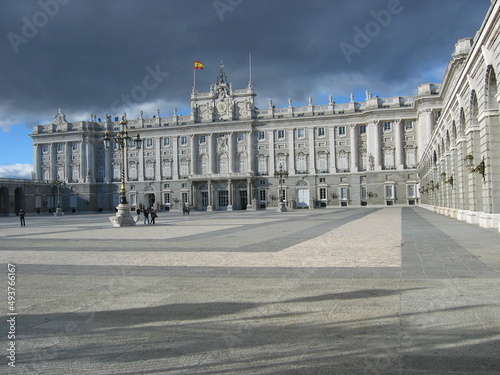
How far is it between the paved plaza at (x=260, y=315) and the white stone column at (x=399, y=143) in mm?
64381

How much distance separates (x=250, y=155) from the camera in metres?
80.8

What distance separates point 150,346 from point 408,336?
3035 millimetres

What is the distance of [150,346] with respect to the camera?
5.19 meters

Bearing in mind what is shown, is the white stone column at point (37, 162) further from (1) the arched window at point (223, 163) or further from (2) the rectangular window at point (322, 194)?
(2) the rectangular window at point (322, 194)

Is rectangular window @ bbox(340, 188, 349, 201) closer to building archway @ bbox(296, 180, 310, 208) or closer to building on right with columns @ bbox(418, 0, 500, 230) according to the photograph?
building archway @ bbox(296, 180, 310, 208)

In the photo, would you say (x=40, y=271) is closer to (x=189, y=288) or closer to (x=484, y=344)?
(x=189, y=288)

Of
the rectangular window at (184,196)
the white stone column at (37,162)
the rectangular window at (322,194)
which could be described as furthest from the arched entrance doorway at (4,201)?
the rectangular window at (322,194)

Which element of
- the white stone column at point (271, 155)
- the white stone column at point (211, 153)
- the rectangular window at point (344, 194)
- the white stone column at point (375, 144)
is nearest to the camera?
the white stone column at point (375, 144)

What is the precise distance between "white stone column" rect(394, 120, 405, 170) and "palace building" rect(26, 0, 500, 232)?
0.16 m

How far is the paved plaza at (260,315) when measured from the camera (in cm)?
465

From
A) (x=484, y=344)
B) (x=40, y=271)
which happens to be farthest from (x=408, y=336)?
(x=40, y=271)

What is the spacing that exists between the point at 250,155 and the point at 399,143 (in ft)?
83.9

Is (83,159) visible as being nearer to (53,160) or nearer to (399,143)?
(53,160)

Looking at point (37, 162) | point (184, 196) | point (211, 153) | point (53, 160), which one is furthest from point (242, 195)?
point (37, 162)
